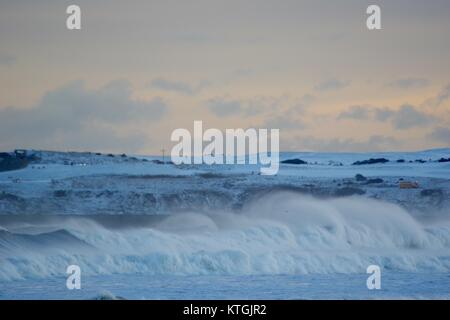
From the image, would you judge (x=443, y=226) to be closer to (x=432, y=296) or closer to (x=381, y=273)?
(x=381, y=273)

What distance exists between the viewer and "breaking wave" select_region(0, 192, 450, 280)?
24000 mm

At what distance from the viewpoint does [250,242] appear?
2616 cm

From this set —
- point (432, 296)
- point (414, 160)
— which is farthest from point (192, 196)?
point (432, 296)

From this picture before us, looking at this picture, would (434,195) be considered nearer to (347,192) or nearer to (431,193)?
(431,193)

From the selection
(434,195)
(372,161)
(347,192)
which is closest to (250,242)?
(347,192)

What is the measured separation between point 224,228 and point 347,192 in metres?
4.51

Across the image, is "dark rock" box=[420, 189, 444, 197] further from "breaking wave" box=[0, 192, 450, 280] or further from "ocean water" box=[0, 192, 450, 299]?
"breaking wave" box=[0, 192, 450, 280]

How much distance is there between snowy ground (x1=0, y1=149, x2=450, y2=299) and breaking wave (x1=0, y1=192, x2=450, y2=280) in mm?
38

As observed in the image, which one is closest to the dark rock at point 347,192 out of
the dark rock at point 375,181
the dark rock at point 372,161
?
the dark rock at point 375,181

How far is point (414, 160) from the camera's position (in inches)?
1252

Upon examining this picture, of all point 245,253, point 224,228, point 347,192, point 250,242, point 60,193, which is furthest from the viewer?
point 347,192

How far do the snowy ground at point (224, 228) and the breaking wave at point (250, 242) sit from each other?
38 millimetres

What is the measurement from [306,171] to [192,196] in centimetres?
385

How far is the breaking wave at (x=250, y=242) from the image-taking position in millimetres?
24000
